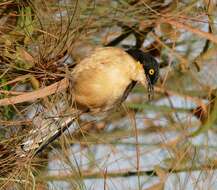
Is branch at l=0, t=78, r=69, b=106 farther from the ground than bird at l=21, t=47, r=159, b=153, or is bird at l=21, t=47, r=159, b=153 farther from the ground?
branch at l=0, t=78, r=69, b=106

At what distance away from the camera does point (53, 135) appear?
9.21 feet

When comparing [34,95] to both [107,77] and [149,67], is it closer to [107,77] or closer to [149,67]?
[107,77]

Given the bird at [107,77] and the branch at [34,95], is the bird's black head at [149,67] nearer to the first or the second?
the bird at [107,77]

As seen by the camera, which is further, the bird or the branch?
the bird

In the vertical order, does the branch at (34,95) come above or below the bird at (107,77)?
above

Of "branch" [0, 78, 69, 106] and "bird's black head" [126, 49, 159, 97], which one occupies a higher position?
"branch" [0, 78, 69, 106]

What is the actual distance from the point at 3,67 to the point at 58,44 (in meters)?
0.23

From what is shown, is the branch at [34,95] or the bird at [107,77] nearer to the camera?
the branch at [34,95]

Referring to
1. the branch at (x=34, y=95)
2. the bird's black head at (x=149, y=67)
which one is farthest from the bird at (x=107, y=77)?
the branch at (x=34, y=95)

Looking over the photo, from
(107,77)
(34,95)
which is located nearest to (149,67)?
(107,77)

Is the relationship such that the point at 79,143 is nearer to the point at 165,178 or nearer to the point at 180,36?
the point at 165,178

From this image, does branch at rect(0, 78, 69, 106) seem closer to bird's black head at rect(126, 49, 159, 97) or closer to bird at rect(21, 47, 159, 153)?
bird at rect(21, 47, 159, 153)

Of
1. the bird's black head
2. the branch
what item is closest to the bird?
the bird's black head

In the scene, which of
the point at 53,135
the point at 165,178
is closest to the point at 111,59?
the point at 53,135
